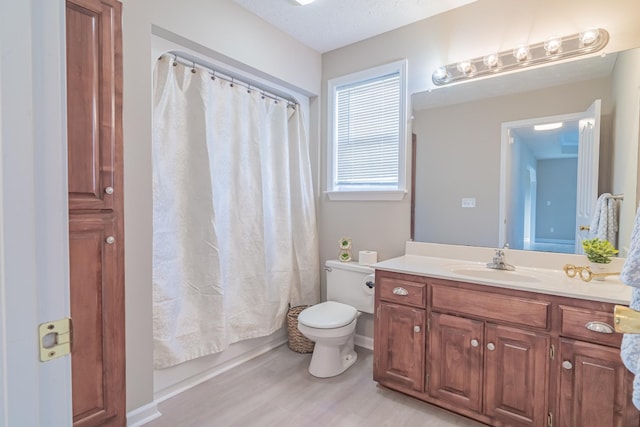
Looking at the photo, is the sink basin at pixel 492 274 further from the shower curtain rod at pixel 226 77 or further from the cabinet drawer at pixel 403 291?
the shower curtain rod at pixel 226 77

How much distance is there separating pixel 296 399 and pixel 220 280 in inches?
36.2

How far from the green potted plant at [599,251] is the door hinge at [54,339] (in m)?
2.30

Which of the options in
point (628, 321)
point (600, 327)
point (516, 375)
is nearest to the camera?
point (628, 321)

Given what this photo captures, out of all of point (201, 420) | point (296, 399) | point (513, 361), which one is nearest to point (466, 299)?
point (513, 361)

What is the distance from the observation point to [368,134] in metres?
2.91

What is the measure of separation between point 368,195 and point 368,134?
54cm

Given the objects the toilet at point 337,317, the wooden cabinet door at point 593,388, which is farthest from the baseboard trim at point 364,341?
the wooden cabinet door at point 593,388

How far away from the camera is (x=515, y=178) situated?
7.25ft

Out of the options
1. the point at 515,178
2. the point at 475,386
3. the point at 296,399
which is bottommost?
the point at 296,399

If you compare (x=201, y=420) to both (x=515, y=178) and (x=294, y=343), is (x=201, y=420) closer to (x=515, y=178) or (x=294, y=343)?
(x=294, y=343)

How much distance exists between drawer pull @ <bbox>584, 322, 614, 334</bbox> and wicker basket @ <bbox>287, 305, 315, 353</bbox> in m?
1.88

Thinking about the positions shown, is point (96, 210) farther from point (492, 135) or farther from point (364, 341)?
point (492, 135)

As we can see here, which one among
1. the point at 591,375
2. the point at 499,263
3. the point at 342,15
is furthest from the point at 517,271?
the point at 342,15

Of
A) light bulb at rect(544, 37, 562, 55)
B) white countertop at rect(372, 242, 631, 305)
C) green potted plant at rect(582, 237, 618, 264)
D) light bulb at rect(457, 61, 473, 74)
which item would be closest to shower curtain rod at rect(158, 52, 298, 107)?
light bulb at rect(457, 61, 473, 74)
